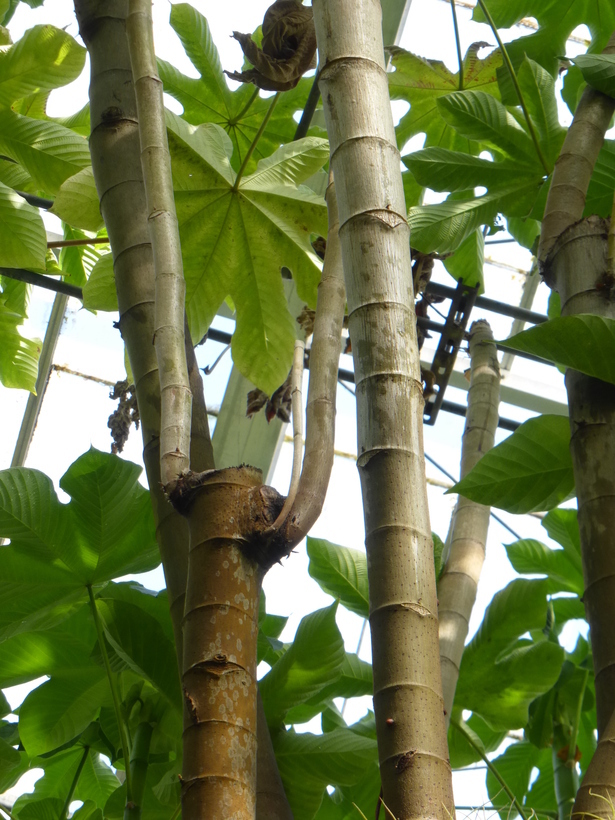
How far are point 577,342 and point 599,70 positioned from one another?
409 millimetres

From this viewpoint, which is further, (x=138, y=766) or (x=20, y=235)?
Answer: (x=20, y=235)

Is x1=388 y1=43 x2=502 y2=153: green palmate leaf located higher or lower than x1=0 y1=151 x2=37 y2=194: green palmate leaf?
higher

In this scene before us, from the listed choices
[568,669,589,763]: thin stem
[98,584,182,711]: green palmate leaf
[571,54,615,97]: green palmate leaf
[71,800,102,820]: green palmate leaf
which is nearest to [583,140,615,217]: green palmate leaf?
[571,54,615,97]: green palmate leaf

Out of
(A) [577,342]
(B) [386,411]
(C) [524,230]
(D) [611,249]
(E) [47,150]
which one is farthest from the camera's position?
(C) [524,230]

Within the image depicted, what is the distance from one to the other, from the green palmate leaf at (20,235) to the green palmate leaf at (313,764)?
2.68 feet

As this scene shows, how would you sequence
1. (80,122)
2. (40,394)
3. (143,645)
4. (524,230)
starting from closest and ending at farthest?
(143,645) → (80,122) → (524,230) → (40,394)

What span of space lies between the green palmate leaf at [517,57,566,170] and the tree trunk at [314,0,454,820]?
0.68 m

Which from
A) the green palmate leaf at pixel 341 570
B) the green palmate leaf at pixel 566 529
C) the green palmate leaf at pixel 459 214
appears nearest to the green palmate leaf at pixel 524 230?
the green palmate leaf at pixel 459 214

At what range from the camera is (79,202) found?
1095 mm

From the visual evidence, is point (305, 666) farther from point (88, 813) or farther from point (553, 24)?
point (553, 24)

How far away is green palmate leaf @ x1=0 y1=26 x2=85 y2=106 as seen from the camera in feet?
4.93

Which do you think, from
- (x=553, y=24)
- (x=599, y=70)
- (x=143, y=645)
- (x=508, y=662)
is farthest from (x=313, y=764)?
(x=553, y=24)

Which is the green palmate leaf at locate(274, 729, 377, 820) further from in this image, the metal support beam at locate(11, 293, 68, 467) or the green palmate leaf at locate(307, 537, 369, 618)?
the metal support beam at locate(11, 293, 68, 467)

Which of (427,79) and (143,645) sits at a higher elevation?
(427,79)
